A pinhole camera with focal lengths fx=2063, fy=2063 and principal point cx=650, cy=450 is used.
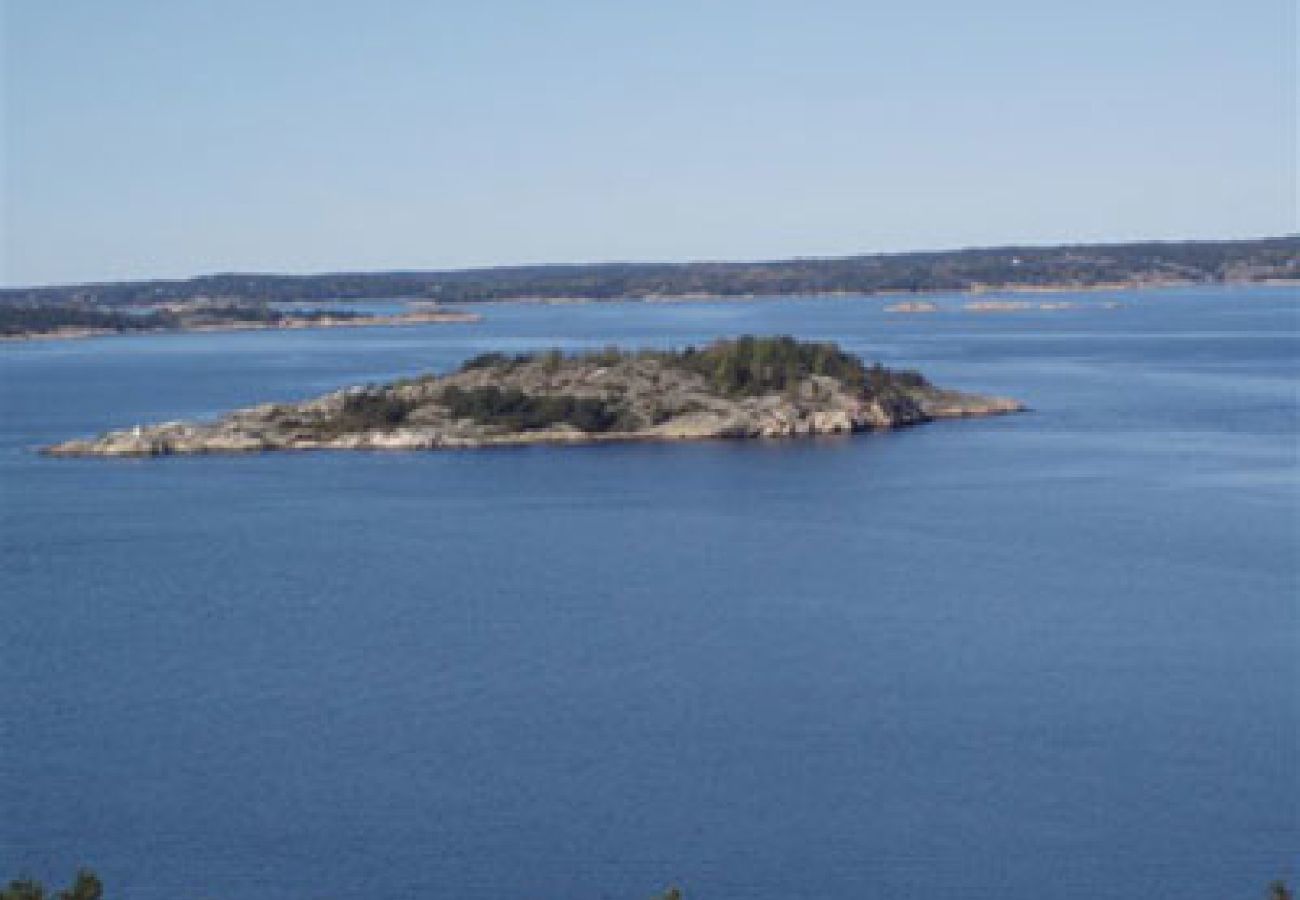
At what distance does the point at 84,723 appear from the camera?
1933cm

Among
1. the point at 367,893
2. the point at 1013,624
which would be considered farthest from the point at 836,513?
the point at 367,893

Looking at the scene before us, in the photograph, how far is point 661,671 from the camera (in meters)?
20.8

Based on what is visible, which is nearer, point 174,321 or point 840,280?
point 174,321

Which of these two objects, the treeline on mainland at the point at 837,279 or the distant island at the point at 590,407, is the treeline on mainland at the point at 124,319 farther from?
the distant island at the point at 590,407

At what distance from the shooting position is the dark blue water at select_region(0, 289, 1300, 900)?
15.7 m

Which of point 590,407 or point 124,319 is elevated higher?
point 590,407

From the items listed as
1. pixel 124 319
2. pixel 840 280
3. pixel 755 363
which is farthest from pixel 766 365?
pixel 840 280

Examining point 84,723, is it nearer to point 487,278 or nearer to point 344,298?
point 344,298

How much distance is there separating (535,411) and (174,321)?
221ft

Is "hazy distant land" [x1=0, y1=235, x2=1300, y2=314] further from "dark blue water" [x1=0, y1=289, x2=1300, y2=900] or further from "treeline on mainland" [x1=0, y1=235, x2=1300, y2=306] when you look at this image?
"dark blue water" [x1=0, y1=289, x2=1300, y2=900]

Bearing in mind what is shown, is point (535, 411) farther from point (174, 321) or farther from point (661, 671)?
point (174, 321)

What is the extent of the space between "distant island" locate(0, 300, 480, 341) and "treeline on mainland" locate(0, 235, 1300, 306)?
28406mm

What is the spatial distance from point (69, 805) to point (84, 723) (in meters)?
2.52

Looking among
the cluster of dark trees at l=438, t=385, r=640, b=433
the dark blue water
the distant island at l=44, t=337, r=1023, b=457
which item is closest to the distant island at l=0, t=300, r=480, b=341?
the distant island at l=44, t=337, r=1023, b=457
